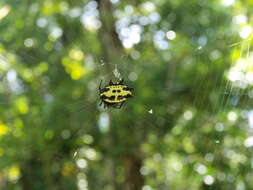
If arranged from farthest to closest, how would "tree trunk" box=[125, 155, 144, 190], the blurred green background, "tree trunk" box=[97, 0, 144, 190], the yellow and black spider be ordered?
1. "tree trunk" box=[125, 155, 144, 190]
2. "tree trunk" box=[97, 0, 144, 190]
3. the blurred green background
4. the yellow and black spider

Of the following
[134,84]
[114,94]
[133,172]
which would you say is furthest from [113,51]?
[114,94]

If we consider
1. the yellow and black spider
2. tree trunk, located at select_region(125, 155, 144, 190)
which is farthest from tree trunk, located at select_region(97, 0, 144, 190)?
the yellow and black spider

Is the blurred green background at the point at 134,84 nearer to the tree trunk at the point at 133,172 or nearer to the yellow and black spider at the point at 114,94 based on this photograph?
the tree trunk at the point at 133,172

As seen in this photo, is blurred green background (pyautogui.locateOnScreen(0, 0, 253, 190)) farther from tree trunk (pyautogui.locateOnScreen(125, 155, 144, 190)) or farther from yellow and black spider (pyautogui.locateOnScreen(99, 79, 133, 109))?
yellow and black spider (pyautogui.locateOnScreen(99, 79, 133, 109))

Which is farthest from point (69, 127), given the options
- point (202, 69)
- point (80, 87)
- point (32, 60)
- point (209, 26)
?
point (209, 26)

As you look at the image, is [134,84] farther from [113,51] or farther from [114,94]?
[114,94]

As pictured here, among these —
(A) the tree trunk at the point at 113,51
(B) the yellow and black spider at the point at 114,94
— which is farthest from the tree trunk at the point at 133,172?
(B) the yellow and black spider at the point at 114,94
